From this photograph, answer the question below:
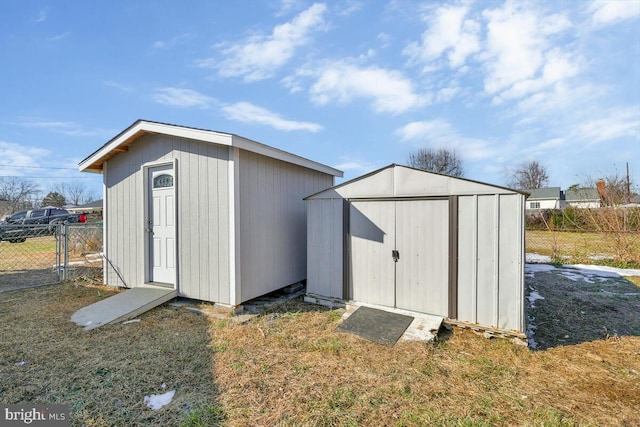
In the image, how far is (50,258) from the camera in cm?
906

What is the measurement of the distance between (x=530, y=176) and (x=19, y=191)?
206ft

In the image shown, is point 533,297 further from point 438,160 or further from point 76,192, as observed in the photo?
point 76,192

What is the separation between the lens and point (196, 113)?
9508 mm

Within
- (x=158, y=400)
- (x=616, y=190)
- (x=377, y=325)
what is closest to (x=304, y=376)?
(x=158, y=400)

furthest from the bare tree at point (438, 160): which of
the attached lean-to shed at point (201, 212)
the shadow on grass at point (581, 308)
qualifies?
the attached lean-to shed at point (201, 212)

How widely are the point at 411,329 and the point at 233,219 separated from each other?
2.79 metres

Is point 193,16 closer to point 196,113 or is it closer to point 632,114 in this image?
point 196,113

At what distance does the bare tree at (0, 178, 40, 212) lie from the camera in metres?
33.1

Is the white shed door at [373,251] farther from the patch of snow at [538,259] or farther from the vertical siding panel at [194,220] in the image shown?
the patch of snow at [538,259]

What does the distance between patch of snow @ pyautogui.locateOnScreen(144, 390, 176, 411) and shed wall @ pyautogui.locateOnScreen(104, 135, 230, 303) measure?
191cm

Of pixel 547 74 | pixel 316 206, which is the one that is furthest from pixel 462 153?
pixel 316 206

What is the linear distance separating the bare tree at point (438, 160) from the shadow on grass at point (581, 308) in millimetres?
19057

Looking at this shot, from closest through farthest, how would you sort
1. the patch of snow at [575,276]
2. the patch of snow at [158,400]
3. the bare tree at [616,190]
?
the patch of snow at [158,400] → the patch of snow at [575,276] → the bare tree at [616,190]

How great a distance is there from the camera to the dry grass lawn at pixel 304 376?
201cm
